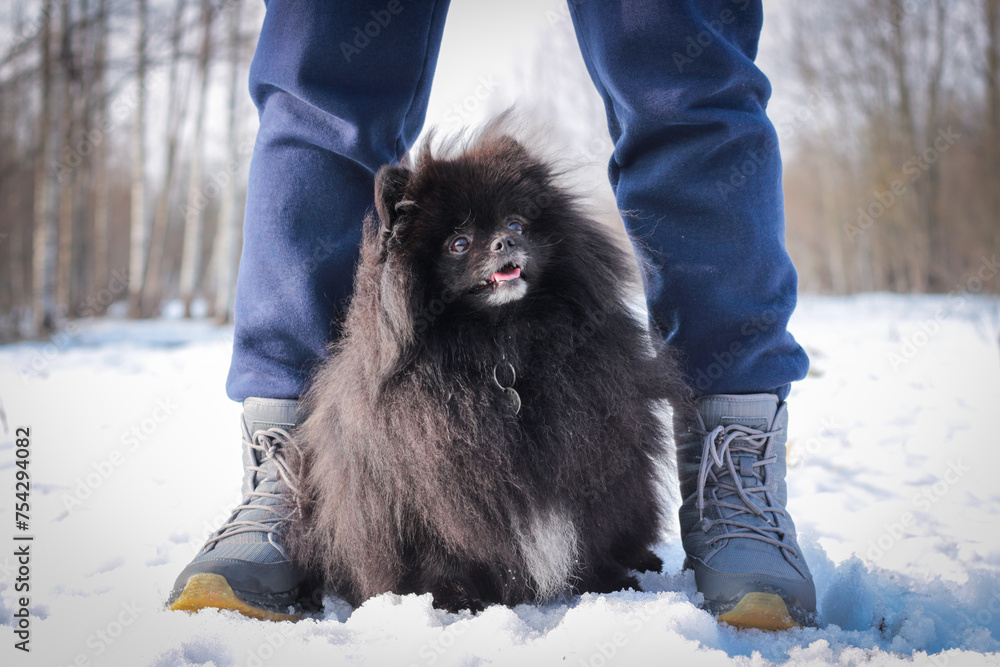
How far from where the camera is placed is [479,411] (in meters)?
1.60

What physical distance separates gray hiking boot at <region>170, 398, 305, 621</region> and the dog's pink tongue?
0.81 m

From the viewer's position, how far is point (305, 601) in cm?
173

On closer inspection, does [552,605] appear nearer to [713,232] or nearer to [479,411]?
[479,411]

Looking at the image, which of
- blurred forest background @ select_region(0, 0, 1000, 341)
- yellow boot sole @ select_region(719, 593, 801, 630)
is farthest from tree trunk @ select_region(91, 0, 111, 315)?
yellow boot sole @ select_region(719, 593, 801, 630)

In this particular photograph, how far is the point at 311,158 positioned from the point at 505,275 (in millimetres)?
796

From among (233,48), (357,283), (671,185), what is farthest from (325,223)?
(233,48)

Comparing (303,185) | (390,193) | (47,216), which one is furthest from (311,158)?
(47,216)

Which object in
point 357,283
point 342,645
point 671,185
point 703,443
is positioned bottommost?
point 342,645

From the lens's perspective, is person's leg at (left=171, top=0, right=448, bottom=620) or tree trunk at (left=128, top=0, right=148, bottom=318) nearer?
person's leg at (left=171, top=0, right=448, bottom=620)

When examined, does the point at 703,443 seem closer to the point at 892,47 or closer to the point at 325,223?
the point at 325,223

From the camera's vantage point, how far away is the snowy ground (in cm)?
130

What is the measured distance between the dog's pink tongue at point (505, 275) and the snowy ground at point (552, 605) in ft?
2.75

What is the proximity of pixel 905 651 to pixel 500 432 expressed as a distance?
1031mm

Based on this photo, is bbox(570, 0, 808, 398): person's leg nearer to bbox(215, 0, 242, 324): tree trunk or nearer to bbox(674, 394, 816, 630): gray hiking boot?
bbox(674, 394, 816, 630): gray hiking boot
